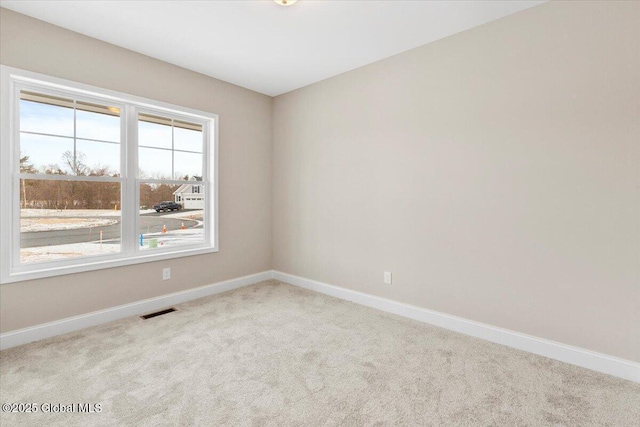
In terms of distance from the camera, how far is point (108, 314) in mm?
2924

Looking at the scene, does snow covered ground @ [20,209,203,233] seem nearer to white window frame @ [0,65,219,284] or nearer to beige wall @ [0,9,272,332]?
white window frame @ [0,65,219,284]

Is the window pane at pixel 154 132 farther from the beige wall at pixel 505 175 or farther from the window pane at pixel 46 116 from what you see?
the beige wall at pixel 505 175

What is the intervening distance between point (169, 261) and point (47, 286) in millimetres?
1049

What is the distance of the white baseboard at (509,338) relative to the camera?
2057 millimetres

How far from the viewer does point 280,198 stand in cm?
442

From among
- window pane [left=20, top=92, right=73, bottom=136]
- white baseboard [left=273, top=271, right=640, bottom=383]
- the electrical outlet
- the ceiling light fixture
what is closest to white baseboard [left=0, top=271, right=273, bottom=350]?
white baseboard [left=273, top=271, right=640, bottom=383]

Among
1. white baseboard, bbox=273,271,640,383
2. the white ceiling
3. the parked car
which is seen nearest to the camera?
white baseboard, bbox=273,271,640,383

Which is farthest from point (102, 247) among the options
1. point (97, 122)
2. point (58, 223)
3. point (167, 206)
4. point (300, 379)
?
point (300, 379)

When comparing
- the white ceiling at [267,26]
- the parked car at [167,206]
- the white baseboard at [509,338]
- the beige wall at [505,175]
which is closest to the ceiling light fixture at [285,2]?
the white ceiling at [267,26]

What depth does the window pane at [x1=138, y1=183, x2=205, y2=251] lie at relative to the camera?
10.9 ft

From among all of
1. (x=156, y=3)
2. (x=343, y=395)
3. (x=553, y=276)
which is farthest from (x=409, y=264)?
(x=156, y=3)

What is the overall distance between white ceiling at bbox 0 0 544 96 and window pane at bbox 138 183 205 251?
145 cm

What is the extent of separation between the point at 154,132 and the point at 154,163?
349mm

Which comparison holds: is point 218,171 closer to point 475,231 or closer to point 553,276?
point 475,231
